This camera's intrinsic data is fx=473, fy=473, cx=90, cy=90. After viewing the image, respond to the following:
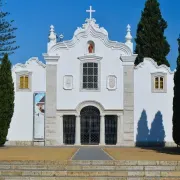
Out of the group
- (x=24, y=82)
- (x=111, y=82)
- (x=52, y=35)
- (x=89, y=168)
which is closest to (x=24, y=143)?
(x=24, y=82)

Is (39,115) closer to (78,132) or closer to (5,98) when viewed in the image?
(78,132)

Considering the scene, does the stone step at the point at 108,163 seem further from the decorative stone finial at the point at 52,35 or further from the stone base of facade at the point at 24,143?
the decorative stone finial at the point at 52,35

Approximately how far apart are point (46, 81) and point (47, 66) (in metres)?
1.03

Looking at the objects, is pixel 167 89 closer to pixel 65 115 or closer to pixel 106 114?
pixel 106 114

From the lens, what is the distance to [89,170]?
51.9 feet

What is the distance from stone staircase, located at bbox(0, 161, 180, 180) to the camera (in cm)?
1497

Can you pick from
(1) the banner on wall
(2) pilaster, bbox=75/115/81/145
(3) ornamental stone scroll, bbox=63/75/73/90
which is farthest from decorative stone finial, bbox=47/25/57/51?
(2) pilaster, bbox=75/115/81/145

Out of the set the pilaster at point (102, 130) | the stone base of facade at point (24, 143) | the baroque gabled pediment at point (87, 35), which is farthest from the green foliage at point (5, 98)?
the pilaster at point (102, 130)

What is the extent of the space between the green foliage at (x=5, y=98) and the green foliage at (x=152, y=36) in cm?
1295

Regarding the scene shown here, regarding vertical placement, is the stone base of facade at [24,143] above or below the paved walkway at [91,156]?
above

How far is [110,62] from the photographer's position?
32562 mm

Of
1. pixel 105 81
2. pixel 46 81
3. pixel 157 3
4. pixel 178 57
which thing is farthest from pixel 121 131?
pixel 157 3

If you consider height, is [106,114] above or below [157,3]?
below

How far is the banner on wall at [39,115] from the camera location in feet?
105
